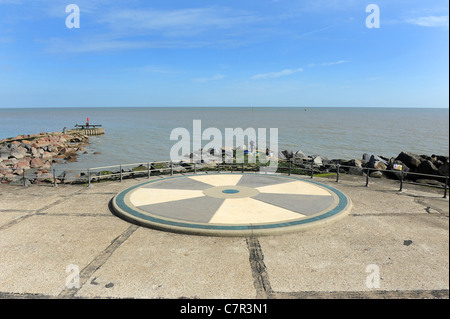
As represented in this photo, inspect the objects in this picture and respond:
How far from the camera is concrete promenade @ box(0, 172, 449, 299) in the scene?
5246 mm

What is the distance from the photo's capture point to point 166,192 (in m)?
11.5

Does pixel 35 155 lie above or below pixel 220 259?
below

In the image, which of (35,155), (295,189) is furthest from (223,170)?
(35,155)

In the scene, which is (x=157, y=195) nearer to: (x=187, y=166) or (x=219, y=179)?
(x=219, y=179)

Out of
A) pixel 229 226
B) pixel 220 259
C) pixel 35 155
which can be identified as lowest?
pixel 35 155

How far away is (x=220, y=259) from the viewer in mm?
6363

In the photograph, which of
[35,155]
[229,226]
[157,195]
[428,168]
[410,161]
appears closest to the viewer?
[229,226]

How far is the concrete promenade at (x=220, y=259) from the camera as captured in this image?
525cm

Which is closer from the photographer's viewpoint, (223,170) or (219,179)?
(219,179)

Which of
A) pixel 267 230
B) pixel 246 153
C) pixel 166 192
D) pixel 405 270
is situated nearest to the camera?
pixel 405 270
